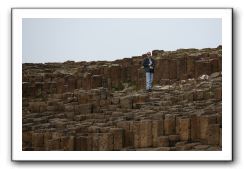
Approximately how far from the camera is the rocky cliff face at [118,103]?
46.0 feet

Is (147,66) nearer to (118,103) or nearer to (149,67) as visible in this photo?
(149,67)

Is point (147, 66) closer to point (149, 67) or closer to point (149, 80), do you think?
point (149, 67)

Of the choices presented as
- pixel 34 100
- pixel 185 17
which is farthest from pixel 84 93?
pixel 185 17

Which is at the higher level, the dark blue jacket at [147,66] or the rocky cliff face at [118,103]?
the dark blue jacket at [147,66]

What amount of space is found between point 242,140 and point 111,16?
2127mm

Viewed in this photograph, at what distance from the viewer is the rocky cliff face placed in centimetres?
1403

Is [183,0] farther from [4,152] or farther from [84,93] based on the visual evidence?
[4,152]

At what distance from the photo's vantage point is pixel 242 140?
1394 cm

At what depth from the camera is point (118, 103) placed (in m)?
14.1

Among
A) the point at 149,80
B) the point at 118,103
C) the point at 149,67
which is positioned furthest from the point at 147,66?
the point at 118,103

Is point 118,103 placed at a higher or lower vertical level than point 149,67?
lower

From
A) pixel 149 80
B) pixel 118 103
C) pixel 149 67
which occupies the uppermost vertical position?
pixel 149 67

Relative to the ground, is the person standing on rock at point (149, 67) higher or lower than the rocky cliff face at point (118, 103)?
higher

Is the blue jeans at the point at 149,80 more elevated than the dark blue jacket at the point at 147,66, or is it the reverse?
the dark blue jacket at the point at 147,66
